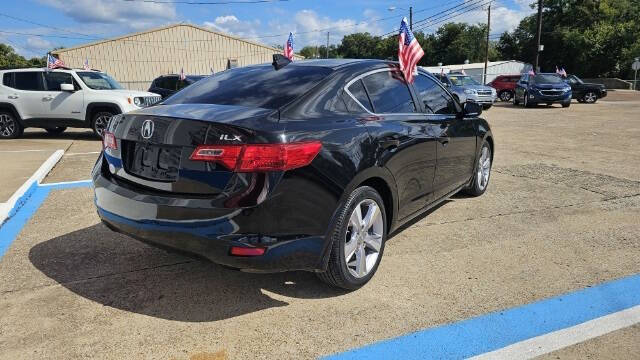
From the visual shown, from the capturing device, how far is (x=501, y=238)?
4668 mm

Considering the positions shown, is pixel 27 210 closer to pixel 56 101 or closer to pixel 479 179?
pixel 479 179

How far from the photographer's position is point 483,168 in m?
6.29

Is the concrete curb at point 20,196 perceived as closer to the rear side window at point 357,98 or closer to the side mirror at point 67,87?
the rear side window at point 357,98

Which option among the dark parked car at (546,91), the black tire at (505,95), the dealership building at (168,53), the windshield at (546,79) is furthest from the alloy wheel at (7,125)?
the dealership building at (168,53)

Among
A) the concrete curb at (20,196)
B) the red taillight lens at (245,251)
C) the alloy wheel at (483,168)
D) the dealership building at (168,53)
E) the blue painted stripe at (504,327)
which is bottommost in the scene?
the blue painted stripe at (504,327)

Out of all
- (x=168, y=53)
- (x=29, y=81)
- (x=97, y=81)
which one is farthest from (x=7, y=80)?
(x=168, y=53)

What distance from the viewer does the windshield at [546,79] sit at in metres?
24.1

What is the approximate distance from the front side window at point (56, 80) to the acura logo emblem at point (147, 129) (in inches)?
416

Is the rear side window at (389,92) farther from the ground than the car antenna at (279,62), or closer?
closer

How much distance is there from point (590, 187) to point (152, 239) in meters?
6.00

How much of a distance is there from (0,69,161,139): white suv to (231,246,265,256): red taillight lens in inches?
401

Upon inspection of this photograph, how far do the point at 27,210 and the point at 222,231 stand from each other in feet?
12.6

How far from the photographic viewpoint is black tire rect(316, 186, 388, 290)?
3.22 meters

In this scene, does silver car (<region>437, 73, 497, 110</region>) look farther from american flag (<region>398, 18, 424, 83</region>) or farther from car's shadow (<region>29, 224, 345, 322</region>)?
car's shadow (<region>29, 224, 345, 322</region>)
